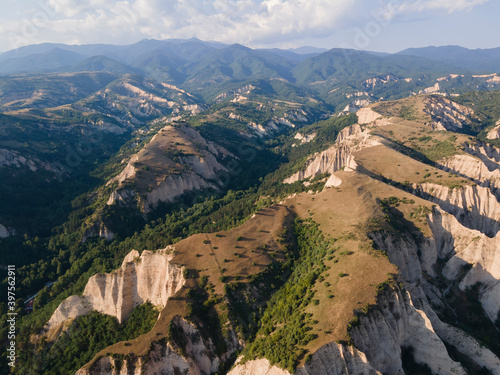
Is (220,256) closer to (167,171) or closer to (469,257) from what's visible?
(469,257)

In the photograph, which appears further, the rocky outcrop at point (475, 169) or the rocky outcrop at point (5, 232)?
the rocky outcrop at point (5, 232)

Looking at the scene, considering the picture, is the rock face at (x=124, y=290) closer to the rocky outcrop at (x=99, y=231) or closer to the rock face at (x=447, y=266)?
the rocky outcrop at (x=99, y=231)

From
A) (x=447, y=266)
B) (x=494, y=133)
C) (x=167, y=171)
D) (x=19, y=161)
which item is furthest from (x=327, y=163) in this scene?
(x=19, y=161)

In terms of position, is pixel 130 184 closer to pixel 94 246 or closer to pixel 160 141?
pixel 94 246

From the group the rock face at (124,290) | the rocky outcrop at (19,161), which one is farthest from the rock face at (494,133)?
the rocky outcrop at (19,161)

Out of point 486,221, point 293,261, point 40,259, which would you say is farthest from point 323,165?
point 40,259

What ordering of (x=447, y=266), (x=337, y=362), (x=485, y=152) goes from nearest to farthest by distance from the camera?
1. (x=337, y=362)
2. (x=447, y=266)
3. (x=485, y=152)

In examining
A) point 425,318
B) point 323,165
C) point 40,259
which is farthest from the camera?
point 323,165
